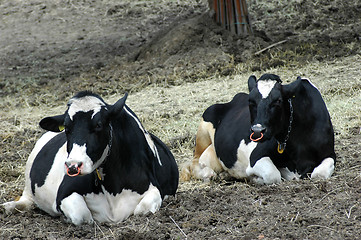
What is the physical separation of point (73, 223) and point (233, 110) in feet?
11.3

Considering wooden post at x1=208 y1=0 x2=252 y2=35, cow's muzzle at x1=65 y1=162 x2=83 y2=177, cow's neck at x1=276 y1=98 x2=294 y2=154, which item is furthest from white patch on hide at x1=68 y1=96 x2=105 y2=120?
wooden post at x1=208 y1=0 x2=252 y2=35

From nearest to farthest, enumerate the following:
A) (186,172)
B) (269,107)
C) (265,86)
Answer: (269,107) → (265,86) → (186,172)

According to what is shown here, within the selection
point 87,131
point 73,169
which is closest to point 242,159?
point 87,131

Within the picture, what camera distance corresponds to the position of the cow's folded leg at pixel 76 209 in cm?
618

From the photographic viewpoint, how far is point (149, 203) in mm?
6227

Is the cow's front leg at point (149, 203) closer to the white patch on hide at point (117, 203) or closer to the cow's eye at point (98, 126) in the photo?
the white patch on hide at point (117, 203)

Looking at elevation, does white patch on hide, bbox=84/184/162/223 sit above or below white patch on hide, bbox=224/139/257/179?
above

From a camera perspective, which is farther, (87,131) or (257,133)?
(257,133)

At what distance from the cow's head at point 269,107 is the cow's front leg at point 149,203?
1256 mm

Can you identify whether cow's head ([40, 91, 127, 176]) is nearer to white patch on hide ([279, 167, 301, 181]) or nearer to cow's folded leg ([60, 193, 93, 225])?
cow's folded leg ([60, 193, 93, 225])

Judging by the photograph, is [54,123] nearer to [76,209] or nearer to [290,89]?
[76,209]

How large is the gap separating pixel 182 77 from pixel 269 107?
6.36m

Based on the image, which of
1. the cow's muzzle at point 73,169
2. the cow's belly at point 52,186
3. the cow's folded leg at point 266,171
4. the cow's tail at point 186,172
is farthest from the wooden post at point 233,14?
the cow's muzzle at point 73,169

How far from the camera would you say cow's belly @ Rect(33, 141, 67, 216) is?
6828 millimetres
